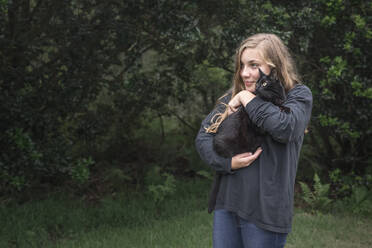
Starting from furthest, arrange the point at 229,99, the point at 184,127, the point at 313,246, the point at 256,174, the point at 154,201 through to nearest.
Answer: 1. the point at 184,127
2. the point at 154,201
3. the point at 313,246
4. the point at 229,99
5. the point at 256,174

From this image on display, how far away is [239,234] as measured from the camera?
271 centimetres

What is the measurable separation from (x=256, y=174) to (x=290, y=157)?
25 centimetres

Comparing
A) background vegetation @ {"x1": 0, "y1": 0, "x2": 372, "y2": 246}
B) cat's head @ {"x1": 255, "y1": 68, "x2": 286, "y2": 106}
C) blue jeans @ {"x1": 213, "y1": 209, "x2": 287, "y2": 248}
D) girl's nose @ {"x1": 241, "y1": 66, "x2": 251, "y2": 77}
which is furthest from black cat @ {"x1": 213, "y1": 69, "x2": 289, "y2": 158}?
background vegetation @ {"x1": 0, "y1": 0, "x2": 372, "y2": 246}

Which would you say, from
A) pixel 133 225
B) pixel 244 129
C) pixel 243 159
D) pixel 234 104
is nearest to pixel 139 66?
pixel 133 225

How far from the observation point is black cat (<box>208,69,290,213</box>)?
8.63 feet

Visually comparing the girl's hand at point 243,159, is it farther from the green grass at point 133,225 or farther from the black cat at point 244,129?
the green grass at point 133,225

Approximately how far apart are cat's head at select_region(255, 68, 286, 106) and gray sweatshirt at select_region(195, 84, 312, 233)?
43mm

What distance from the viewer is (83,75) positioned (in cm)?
647

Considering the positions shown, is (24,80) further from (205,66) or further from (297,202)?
(297,202)

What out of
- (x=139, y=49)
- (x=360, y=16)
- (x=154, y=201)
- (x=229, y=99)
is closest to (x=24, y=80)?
(x=139, y=49)

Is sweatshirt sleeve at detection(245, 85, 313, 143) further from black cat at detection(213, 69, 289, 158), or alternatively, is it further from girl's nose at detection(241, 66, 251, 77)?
girl's nose at detection(241, 66, 251, 77)

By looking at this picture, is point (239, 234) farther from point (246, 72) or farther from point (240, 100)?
point (246, 72)

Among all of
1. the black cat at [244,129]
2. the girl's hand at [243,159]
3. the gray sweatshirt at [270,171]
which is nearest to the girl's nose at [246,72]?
the black cat at [244,129]

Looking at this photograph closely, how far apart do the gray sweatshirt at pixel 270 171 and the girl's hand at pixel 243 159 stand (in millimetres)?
29
